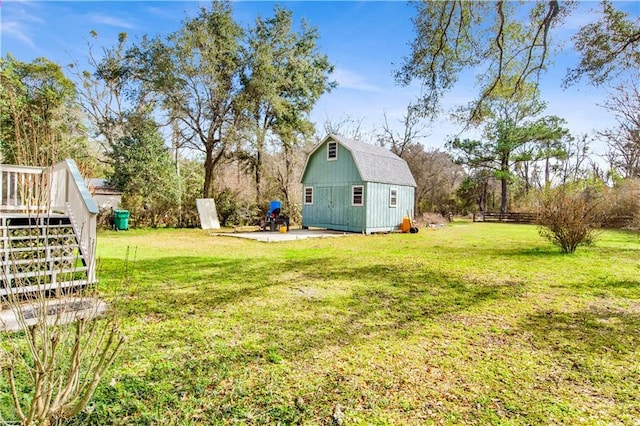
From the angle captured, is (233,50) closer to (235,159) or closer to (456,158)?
(235,159)

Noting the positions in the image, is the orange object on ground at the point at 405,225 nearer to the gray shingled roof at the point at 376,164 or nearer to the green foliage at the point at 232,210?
the gray shingled roof at the point at 376,164

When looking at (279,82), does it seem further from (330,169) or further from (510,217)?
(510,217)

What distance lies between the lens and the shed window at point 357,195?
14.1 meters

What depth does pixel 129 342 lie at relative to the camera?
322cm

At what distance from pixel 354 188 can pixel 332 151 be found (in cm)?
219

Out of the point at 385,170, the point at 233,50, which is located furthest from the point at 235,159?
the point at 385,170

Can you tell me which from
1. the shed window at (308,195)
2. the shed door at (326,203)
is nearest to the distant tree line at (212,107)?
the shed window at (308,195)

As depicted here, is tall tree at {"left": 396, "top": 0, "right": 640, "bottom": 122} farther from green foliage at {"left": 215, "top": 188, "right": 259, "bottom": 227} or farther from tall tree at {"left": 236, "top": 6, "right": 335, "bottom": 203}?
green foliage at {"left": 215, "top": 188, "right": 259, "bottom": 227}

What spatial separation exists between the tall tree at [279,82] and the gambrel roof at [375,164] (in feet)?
11.7

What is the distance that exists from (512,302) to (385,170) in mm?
11330

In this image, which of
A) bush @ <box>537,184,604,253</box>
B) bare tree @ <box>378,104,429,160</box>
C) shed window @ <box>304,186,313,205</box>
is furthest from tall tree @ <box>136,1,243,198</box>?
bush @ <box>537,184,604,253</box>

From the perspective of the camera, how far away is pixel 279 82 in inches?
664

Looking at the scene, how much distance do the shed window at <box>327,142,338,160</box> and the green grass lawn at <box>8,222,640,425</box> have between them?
9328 mm

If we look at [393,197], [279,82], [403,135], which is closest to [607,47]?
[393,197]
